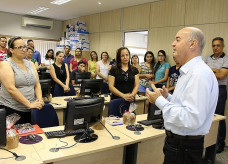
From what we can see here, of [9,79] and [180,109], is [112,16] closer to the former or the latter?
[9,79]

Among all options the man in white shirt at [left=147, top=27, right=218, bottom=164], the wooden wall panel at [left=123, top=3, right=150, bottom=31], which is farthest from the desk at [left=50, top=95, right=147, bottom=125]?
the wooden wall panel at [left=123, top=3, right=150, bottom=31]

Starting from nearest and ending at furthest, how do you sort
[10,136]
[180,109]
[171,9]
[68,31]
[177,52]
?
[180,109]
[177,52]
[10,136]
[171,9]
[68,31]

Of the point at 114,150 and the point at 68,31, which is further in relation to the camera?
the point at 68,31

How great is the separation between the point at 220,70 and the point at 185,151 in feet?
8.52

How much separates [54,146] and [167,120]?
3.21ft

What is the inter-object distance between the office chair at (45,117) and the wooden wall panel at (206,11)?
3664 mm

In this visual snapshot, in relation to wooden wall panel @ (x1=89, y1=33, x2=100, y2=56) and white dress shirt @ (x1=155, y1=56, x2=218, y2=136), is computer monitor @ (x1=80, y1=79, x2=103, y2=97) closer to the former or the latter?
white dress shirt @ (x1=155, y1=56, x2=218, y2=136)

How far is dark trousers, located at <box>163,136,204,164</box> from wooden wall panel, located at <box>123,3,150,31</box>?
175 inches

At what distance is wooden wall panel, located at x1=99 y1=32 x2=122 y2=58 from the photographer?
6379 millimetres

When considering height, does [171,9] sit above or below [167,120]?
above

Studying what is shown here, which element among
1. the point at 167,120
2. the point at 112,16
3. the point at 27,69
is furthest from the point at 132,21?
the point at 167,120

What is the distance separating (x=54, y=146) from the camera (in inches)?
67.4

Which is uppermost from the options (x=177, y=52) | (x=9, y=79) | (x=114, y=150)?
(x=177, y=52)

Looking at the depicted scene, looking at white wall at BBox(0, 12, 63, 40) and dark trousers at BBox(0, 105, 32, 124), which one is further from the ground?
white wall at BBox(0, 12, 63, 40)
